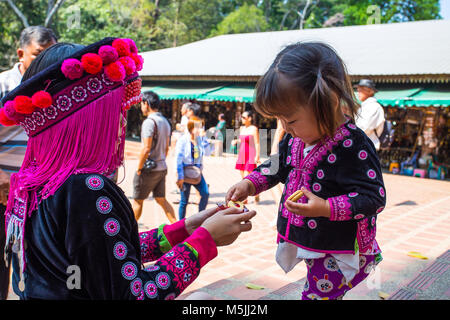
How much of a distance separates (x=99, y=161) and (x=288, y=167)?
1.00m

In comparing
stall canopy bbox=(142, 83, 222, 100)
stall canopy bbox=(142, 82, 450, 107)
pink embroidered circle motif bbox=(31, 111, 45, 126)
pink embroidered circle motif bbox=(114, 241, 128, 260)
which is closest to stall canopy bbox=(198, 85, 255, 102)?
stall canopy bbox=(142, 82, 450, 107)

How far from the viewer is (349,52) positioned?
14484 mm

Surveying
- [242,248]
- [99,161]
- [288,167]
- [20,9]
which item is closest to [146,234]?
[99,161]

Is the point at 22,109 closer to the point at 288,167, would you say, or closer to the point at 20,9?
the point at 288,167

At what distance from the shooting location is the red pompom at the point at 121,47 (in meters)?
1.40

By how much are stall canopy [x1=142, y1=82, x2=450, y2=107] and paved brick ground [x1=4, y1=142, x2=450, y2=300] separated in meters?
3.38

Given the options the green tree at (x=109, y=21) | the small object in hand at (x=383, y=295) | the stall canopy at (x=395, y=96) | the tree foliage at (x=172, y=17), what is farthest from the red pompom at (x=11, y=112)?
the green tree at (x=109, y=21)

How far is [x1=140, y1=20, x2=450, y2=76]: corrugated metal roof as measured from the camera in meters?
12.1

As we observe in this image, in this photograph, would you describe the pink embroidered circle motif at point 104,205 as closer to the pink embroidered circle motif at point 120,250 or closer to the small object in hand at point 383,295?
the pink embroidered circle motif at point 120,250

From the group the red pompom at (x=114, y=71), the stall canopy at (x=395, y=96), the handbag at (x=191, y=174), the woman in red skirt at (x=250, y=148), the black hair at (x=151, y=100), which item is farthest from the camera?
the stall canopy at (x=395, y=96)

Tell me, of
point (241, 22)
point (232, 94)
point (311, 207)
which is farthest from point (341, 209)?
point (241, 22)

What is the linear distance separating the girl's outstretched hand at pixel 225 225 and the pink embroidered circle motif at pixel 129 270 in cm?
32

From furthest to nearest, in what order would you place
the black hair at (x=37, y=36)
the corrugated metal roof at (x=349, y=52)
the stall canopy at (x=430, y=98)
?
the corrugated metal roof at (x=349, y=52) < the stall canopy at (x=430, y=98) < the black hair at (x=37, y=36)

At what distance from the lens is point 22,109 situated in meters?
1.29
